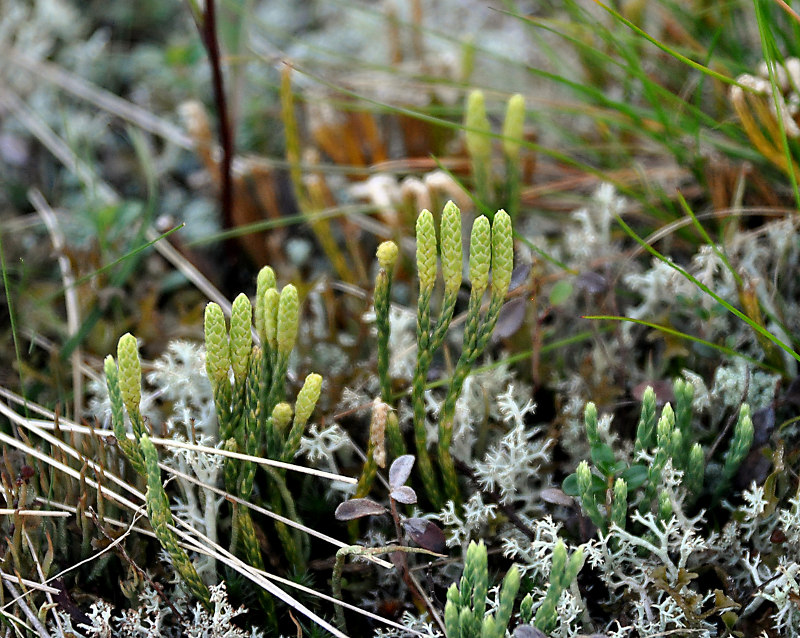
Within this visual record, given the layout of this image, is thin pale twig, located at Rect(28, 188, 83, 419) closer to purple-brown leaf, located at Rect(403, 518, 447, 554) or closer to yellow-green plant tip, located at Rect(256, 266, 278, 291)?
yellow-green plant tip, located at Rect(256, 266, 278, 291)

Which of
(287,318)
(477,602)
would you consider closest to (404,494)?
(477,602)

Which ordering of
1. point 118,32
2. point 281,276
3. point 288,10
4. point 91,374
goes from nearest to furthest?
point 91,374 → point 281,276 → point 118,32 → point 288,10

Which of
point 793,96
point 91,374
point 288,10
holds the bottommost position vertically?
point 91,374

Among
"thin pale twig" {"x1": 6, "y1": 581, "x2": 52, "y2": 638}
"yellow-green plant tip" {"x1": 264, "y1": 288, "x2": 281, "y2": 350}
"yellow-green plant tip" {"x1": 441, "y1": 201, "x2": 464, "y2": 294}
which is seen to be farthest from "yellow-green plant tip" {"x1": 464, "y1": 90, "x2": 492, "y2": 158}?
"thin pale twig" {"x1": 6, "y1": 581, "x2": 52, "y2": 638}

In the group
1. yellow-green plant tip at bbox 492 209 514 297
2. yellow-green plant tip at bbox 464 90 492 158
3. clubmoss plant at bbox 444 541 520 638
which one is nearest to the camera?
clubmoss plant at bbox 444 541 520 638

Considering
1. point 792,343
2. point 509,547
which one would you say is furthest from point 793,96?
point 509,547

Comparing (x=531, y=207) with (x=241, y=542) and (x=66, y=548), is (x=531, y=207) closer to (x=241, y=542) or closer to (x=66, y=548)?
(x=241, y=542)

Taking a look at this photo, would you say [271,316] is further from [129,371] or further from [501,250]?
[501,250]
